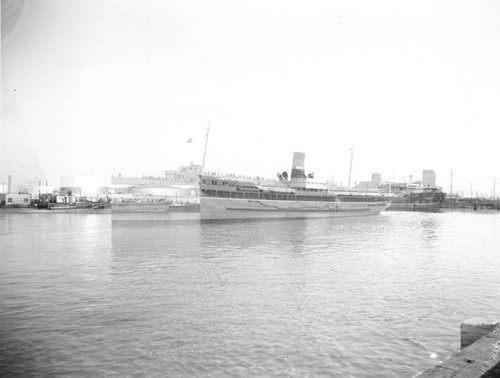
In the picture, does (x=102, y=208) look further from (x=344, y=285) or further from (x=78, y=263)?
(x=344, y=285)

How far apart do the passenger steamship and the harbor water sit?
3574 cm

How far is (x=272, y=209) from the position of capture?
59.1 m

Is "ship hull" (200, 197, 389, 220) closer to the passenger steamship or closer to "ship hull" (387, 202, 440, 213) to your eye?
the passenger steamship

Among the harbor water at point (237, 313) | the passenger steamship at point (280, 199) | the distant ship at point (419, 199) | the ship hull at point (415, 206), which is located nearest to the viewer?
the harbor water at point (237, 313)

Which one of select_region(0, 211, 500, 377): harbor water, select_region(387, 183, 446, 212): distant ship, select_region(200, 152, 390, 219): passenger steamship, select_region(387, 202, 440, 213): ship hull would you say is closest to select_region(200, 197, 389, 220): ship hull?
select_region(200, 152, 390, 219): passenger steamship

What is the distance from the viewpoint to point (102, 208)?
80.9 m

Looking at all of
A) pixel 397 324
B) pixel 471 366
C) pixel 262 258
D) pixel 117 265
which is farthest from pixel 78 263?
pixel 471 366

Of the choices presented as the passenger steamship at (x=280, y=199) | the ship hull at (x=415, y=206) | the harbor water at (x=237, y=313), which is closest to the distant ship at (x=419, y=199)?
the ship hull at (x=415, y=206)

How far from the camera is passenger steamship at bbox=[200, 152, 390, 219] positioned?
5356 cm

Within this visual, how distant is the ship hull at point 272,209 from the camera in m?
53.6

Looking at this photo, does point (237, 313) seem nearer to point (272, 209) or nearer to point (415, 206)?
point (272, 209)

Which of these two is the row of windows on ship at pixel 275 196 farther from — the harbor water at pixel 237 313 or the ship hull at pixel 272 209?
the harbor water at pixel 237 313

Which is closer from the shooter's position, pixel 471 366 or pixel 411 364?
pixel 471 366

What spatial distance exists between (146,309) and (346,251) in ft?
43.7
